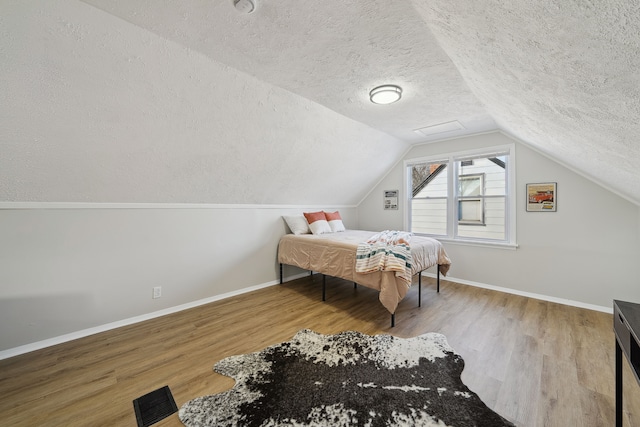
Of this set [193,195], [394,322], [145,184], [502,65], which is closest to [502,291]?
[394,322]

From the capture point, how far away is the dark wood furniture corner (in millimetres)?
932

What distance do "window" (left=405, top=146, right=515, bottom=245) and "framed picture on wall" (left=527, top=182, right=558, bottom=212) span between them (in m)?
0.20

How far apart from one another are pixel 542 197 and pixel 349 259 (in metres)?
2.77

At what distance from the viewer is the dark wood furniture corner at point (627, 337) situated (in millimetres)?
932

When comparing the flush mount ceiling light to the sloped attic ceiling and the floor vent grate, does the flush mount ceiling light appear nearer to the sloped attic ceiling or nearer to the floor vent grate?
the sloped attic ceiling

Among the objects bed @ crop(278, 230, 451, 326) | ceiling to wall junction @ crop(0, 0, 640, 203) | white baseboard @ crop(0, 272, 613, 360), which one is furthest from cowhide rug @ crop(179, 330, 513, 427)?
ceiling to wall junction @ crop(0, 0, 640, 203)

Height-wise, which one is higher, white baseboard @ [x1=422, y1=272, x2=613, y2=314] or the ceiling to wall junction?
the ceiling to wall junction

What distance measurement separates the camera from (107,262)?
7.89 ft

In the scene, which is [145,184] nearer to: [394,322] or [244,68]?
[244,68]

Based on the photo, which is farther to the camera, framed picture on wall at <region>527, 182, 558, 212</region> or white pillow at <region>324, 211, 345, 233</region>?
white pillow at <region>324, 211, 345, 233</region>

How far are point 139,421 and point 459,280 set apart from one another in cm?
414

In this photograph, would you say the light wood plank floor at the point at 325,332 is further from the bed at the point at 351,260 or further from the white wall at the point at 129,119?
the white wall at the point at 129,119

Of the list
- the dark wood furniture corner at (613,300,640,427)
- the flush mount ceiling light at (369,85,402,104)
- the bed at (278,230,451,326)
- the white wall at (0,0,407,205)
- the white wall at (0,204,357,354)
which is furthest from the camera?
the bed at (278,230,451,326)

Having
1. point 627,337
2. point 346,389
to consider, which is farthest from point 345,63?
point 346,389
